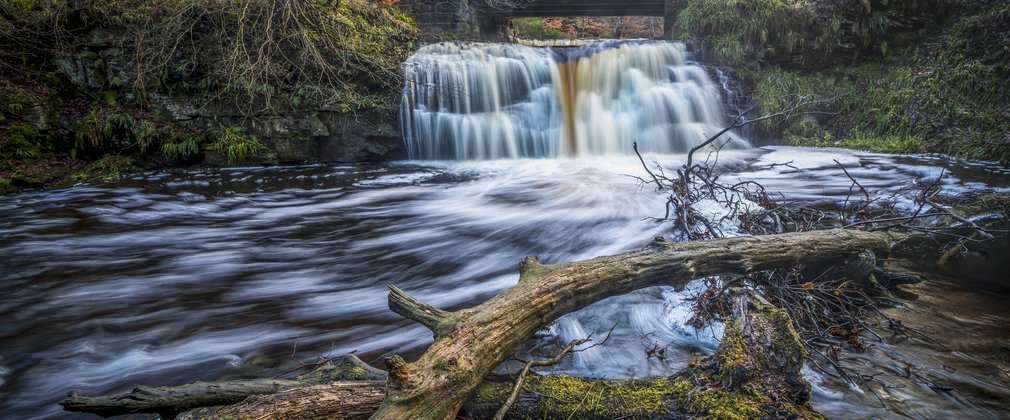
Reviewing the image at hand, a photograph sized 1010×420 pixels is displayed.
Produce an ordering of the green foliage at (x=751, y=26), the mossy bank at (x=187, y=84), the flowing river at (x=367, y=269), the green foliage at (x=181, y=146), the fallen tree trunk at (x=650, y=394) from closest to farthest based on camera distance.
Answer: the fallen tree trunk at (x=650, y=394) < the flowing river at (x=367, y=269) < the mossy bank at (x=187, y=84) < the green foliage at (x=181, y=146) < the green foliage at (x=751, y=26)

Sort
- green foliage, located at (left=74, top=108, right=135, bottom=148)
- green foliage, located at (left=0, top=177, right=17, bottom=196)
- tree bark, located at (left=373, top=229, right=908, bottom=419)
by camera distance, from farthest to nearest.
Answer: green foliage, located at (left=74, top=108, right=135, bottom=148) < green foliage, located at (left=0, top=177, right=17, bottom=196) < tree bark, located at (left=373, top=229, right=908, bottom=419)

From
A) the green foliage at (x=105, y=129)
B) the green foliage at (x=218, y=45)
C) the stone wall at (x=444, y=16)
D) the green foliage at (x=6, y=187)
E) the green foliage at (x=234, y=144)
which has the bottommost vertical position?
the green foliage at (x=6, y=187)

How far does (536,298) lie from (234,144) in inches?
327

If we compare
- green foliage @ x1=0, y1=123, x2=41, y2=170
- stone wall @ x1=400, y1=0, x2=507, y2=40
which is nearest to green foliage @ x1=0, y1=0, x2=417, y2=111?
green foliage @ x1=0, y1=123, x2=41, y2=170

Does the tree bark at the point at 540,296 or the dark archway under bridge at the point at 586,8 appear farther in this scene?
the dark archway under bridge at the point at 586,8

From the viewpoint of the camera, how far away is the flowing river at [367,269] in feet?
8.61

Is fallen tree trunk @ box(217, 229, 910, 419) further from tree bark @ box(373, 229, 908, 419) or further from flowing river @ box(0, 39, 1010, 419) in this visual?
flowing river @ box(0, 39, 1010, 419)

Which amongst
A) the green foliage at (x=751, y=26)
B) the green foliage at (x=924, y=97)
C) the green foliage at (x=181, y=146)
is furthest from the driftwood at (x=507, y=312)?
the green foliage at (x=751, y=26)

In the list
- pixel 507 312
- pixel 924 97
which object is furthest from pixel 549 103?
pixel 507 312

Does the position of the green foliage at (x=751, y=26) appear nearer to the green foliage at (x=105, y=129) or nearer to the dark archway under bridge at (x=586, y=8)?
the dark archway under bridge at (x=586, y=8)

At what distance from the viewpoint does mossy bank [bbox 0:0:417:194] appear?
27.0 ft

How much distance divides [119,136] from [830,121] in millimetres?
13495

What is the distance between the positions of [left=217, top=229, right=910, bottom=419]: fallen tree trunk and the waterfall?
725 cm

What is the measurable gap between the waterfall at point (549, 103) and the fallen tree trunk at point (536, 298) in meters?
7.25
